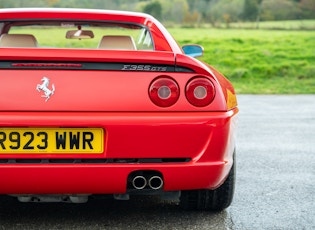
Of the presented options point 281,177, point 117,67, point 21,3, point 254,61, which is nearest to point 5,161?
point 117,67

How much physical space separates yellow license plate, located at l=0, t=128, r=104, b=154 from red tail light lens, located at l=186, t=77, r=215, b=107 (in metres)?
0.55

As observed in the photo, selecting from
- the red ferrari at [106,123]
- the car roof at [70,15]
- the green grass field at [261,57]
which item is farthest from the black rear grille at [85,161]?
the green grass field at [261,57]

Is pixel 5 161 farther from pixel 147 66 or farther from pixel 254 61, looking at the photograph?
pixel 254 61

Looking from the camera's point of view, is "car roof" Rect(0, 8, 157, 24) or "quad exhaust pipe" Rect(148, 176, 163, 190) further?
"car roof" Rect(0, 8, 157, 24)

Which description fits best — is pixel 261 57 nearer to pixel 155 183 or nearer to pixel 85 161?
pixel 155 183

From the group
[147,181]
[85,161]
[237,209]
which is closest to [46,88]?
[85,161]

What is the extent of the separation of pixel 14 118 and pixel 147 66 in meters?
0.72

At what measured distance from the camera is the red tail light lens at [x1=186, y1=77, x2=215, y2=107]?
3822 mm

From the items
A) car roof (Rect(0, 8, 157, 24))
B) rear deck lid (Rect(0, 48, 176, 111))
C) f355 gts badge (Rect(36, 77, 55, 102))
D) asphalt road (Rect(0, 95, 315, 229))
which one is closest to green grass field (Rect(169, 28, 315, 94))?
asphalt road (Rect(0, 95, 315, 229))

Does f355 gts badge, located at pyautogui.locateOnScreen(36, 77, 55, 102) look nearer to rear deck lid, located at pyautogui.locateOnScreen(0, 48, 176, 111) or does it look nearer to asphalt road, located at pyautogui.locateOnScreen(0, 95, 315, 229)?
rear deck lid, located at pyautogui.locateOnScreen(0, 48, 176, 111)

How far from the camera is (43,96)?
3.72 metres

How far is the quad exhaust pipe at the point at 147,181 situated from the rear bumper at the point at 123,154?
4 centimetres

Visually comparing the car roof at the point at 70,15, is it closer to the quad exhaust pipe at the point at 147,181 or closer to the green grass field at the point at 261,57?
the quad exhaust pipe at the point at 147,181

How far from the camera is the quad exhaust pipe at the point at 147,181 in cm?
374
